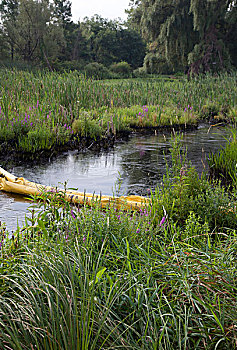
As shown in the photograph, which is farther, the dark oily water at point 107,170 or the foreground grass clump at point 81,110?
the foreground grass clump at point 81,110

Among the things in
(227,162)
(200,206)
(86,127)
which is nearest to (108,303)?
(200,206)

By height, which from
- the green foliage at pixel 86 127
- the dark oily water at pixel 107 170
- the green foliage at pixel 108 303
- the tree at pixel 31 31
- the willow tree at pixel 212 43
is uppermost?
the tree at pixel 31 31

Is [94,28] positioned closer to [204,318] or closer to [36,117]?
[36,117]

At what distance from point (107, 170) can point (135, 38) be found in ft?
165

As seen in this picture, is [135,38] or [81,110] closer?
[81,110]

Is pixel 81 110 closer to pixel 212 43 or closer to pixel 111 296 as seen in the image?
pixel 111 296

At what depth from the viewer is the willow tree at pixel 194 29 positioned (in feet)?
76.3

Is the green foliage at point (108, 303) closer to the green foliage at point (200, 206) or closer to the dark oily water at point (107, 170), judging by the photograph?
the green foliage at point (200, 206)

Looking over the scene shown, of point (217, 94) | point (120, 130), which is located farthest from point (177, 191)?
point (217, 94)

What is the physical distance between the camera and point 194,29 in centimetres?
2272

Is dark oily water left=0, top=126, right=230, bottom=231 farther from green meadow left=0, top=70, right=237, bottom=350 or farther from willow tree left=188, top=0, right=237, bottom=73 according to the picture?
willow tree left=188, top=0, right=237, bottom=73

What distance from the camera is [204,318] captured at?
5.77ft

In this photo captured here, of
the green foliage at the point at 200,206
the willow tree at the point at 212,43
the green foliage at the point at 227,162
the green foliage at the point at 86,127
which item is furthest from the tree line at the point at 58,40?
the green foliage at the point at 200,206

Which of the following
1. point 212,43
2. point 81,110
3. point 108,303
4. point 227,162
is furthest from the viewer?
point 212,43
